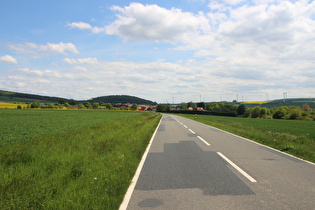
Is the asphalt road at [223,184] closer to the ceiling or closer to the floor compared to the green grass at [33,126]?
closer to the ceiling

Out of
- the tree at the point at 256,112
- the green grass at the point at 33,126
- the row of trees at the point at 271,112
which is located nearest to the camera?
the green grass at the point at 33,126

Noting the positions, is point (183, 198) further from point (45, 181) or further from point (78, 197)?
point (45, 181)

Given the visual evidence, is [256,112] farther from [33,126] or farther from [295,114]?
[33,126]

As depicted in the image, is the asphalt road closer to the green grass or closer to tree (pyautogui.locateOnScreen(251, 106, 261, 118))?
the green grass

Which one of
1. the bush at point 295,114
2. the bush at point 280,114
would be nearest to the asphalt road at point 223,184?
the bush at point 295,114

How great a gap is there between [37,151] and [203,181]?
5.77 meters

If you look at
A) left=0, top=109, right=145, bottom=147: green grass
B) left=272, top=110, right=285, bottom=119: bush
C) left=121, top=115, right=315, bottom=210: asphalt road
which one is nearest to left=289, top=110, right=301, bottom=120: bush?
left=272, top=110, right=285, bottom=119: bush

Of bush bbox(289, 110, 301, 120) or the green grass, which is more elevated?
bush bbox(289, 110, 301, 120)

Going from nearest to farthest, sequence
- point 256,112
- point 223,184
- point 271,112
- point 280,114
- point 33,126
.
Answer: point 223,184 → point 33,126 → point 280,114 → point 256,112 → point 271,112

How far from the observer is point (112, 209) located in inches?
122

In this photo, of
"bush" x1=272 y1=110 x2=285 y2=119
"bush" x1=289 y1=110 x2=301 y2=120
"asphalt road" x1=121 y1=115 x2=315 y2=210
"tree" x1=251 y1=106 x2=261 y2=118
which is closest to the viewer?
"asphalt road" x1=121 y1=115 x2=315 y2=210

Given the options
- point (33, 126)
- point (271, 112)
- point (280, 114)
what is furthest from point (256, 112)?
point (33, 126)

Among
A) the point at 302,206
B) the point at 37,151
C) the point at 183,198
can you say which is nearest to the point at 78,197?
the point at 183,198

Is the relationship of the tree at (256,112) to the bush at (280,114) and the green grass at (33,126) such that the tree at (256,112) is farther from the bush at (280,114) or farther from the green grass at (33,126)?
the green grass at (33,126)
